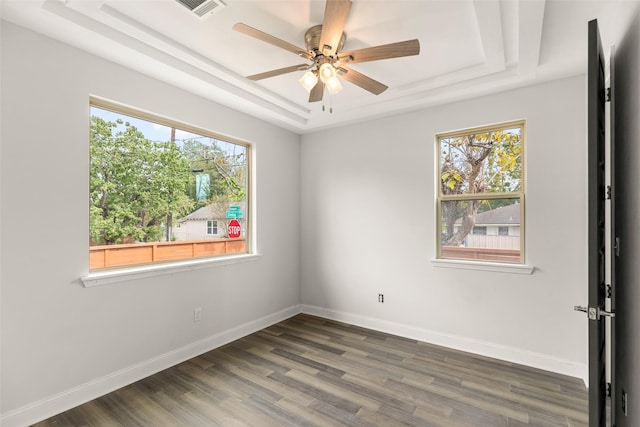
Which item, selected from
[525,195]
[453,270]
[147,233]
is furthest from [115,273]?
[525,195]

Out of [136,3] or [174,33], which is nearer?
[136,3]

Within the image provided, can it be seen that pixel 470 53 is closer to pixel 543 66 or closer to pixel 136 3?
pixel 543 66

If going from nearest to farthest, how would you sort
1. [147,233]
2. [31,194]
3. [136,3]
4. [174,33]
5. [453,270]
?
1. [136,3]
2. [31,194]
3. [174,33]
4. [147,233]
5. [453,270]

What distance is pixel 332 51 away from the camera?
2.12 m

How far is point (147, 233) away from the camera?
116 inches

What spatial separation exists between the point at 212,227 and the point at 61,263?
4.73 feet

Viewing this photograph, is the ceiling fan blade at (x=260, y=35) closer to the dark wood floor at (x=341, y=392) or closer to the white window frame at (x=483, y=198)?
the white window frame at (x=483, y=198)

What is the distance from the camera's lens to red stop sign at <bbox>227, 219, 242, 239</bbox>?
377cm

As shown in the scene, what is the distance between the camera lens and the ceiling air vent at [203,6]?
1916 mm

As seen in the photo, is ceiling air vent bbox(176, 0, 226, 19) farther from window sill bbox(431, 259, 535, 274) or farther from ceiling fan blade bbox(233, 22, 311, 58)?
window sill bbox(431, 259, 535, 274)

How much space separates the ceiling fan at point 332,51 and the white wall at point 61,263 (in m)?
1.40

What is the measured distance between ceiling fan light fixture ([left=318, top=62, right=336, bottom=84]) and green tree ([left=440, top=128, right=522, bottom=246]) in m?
1.93

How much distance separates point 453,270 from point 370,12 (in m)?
2.60

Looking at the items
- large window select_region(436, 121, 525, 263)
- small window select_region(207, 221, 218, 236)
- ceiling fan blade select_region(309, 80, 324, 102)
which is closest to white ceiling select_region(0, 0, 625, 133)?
ceiling fan blade select_region(309, 80, 324, 102)
